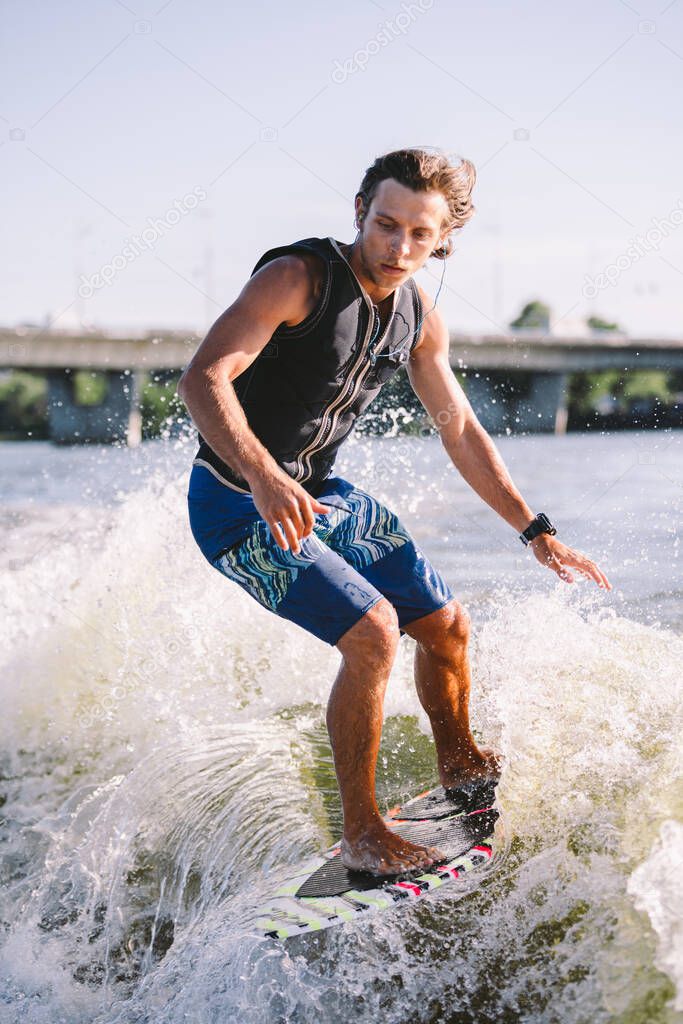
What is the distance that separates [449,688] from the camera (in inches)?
164

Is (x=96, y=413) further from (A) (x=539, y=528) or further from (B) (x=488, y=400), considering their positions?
(A) (x=539, y=528)

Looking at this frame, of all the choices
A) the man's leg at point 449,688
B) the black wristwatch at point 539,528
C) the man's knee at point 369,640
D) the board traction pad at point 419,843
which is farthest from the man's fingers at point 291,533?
the black wristwatch at point 539,528

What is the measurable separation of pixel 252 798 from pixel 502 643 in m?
1.38

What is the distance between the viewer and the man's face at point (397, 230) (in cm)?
369

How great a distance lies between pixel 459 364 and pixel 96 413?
12.1 metres

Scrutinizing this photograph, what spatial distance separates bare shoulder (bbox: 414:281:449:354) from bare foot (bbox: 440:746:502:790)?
1.61m

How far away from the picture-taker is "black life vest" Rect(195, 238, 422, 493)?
3.68m

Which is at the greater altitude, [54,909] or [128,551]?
[128,551]

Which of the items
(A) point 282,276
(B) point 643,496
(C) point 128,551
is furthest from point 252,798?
(B) point 643,496

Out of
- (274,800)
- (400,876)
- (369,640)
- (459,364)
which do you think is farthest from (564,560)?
(459,364)

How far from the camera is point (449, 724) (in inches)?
166

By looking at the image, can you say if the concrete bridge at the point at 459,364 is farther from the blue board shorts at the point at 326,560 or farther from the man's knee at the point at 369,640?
the man's knee at the point at 369,640

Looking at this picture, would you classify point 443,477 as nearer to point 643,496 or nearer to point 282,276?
point 643,496

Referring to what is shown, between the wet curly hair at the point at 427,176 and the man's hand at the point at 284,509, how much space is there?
1.16 meters
